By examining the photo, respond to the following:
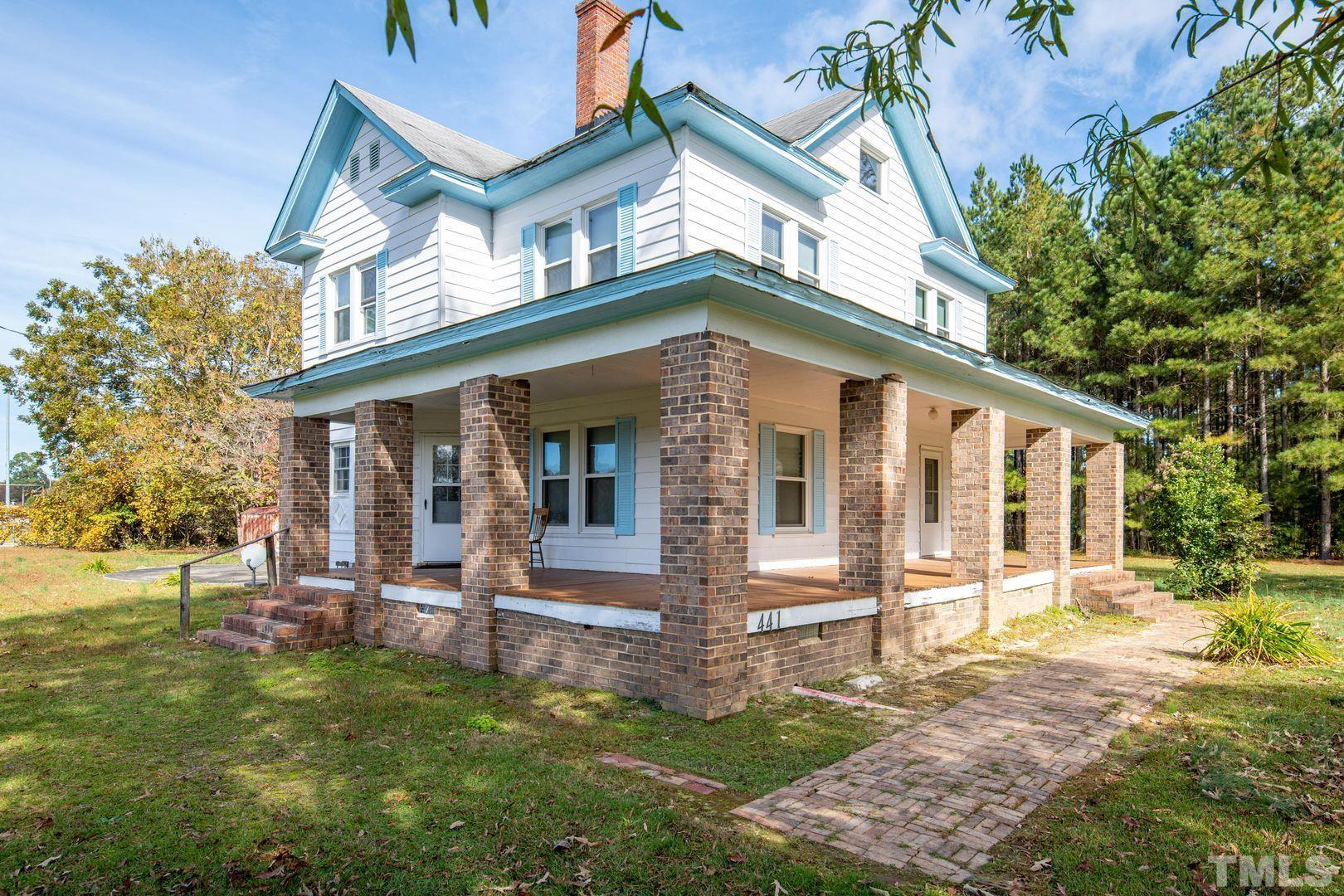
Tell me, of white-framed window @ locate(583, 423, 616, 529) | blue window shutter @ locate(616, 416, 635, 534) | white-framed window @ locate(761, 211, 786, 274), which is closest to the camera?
white-framed window @ locate(761, 211, 786, 274)

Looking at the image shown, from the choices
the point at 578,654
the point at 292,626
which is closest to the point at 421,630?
the point at 292,626

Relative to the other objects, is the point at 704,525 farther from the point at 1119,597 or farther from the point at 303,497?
the point at 1119,597

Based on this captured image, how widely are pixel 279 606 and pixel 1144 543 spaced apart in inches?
1035

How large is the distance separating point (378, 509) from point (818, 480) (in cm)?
654

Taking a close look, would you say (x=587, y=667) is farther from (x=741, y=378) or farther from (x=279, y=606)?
(x=279, y=606)

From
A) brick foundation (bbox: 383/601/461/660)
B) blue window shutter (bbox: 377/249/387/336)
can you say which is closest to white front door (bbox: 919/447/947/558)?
brick foundation (bbox: 383/601/461/660)

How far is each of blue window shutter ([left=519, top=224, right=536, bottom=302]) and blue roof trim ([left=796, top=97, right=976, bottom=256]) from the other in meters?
4.67

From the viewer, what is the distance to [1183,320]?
23.9 m

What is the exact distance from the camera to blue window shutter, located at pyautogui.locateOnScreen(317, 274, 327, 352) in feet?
43.8

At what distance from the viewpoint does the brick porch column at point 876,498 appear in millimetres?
7918

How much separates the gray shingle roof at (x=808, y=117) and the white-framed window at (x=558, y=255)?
3.17m

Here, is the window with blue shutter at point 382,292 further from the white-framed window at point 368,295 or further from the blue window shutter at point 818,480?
the blue window shutter at point 818,480

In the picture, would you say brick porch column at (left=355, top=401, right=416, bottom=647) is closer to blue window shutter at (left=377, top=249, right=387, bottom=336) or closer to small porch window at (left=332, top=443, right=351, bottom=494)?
blue window shutter at (left=377, top=249, right=387, bottom=336)

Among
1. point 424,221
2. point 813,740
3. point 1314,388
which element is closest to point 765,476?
point 813,740
